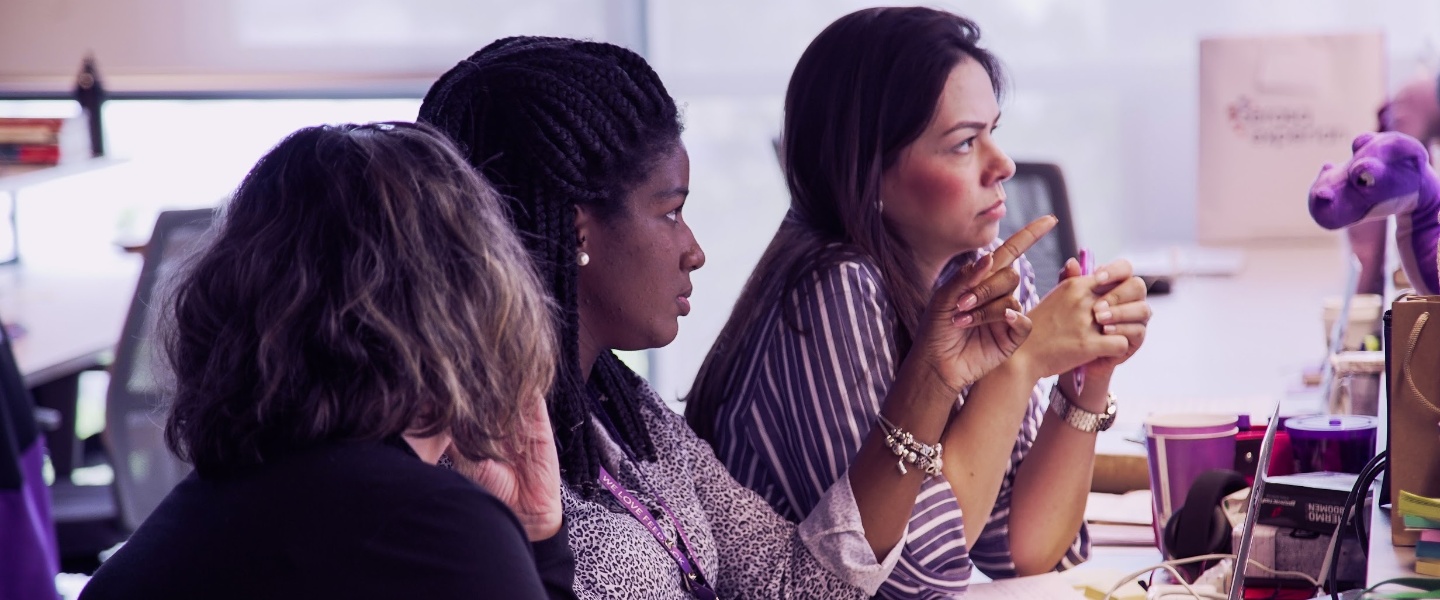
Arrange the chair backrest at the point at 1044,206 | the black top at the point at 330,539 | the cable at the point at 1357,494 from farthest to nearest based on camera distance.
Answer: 1. the chair backrest at the point at 1044,206
2. the cable at the point at 1357,494
3. the black top at the point at 330,539

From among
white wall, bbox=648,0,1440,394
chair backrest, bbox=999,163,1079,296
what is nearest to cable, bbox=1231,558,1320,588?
chair backrest, bbox=999,163,1079,296

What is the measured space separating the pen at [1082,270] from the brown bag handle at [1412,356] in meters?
0.50

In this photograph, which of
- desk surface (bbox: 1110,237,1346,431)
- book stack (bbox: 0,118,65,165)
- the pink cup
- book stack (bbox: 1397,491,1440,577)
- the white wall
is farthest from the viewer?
the white wall

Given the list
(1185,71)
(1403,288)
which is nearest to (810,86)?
(1403,288)

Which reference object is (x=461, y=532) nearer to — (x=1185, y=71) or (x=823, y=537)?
(x=823, y=537)

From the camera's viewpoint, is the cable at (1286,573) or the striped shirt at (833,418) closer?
the cable at (1286,573)

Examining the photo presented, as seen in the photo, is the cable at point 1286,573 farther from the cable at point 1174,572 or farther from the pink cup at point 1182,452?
the pink cup at point 1182,452

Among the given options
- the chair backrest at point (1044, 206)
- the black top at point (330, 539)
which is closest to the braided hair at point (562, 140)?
the black top at point (330, 539)

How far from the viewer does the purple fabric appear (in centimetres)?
208

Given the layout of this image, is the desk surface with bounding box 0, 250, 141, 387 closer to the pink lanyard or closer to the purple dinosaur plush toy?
the pink lanyard

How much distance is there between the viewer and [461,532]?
84 centimetres

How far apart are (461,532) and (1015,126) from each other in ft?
12.0

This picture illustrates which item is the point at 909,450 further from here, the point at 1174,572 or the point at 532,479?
the point at 532,479

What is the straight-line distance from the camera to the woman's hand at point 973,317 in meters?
1.41
